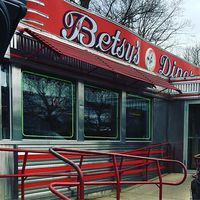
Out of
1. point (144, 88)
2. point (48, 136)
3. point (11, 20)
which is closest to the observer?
point (11, 20)

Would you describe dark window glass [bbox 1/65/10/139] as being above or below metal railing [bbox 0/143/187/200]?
above

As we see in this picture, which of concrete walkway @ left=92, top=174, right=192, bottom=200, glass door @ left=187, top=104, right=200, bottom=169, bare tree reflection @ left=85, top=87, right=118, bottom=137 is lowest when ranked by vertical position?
concrete walkway @ left=92, top=174, right=192, bottom=200

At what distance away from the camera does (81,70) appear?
22.2ft

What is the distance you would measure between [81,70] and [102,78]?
80 cm

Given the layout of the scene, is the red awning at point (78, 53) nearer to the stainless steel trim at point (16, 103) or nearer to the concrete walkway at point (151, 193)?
the stainless steel trim at point (16, 103)

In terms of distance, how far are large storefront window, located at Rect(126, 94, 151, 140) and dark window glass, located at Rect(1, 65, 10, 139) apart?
12.0 ft

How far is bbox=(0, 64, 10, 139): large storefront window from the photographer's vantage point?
17.4ft

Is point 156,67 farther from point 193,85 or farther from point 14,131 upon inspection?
point 14,131

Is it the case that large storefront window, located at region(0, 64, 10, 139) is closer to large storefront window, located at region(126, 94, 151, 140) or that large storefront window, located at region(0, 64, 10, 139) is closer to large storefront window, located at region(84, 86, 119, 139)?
large storefront window, located at region(84, 86, 119, 139)

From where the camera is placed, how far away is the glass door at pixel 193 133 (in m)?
10.3

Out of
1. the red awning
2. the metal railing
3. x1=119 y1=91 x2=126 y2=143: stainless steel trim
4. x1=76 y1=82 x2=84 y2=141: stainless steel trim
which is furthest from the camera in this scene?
x1=119 y1=91 x2=126 y2=143: stainless steel trim

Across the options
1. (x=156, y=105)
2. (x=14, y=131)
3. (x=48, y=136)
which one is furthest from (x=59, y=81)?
(x=156, y=105)

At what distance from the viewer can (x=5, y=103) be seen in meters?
5.35

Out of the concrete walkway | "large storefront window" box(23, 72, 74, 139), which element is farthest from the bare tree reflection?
the concrete walkway
